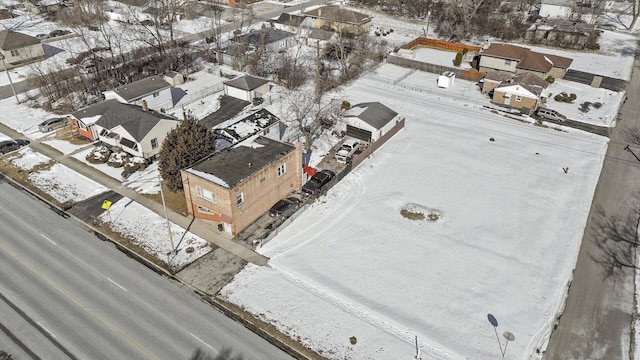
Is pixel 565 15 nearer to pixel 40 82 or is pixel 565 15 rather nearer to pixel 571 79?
pixel 571 79

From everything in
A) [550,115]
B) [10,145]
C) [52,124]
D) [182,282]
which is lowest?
[182,282]

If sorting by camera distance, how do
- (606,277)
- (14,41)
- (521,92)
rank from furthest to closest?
(14,41)
(521,92)
(606,277)

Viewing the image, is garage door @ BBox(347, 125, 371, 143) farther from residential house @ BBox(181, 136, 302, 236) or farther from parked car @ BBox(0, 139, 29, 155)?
parked car @ BBox(0, 139, 29, 155)

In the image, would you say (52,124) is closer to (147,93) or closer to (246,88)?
(147,93)

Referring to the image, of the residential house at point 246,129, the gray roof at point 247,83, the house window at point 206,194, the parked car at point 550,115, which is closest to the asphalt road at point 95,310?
the house window at point 206,194

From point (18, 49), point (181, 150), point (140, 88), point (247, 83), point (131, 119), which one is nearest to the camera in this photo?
point (181, 150)

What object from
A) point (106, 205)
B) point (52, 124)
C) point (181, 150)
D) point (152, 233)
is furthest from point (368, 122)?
point (52, 124)
